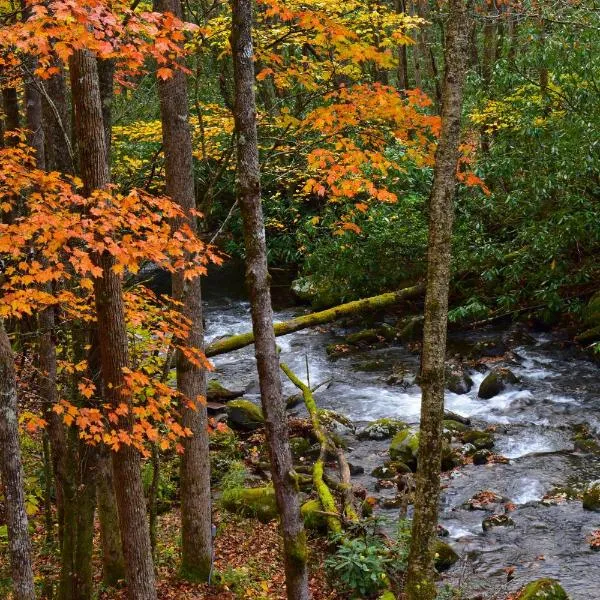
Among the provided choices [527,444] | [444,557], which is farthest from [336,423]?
[444,557]

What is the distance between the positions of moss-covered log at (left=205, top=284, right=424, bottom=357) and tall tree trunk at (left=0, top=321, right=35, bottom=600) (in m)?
8.40

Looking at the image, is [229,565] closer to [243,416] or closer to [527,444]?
[243,416]

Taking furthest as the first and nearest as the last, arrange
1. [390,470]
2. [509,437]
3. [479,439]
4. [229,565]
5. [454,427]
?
[454,427], [509,437], [479,439], [390,470], [229,565]

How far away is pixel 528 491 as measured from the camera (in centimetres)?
1108

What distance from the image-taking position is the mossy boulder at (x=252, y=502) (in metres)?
10.9

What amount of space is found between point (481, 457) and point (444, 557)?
11.4 ft

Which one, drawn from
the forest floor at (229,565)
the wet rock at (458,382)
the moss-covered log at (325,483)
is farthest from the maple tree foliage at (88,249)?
the wet rock at (458,382)

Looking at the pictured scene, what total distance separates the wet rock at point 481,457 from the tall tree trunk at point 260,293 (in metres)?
6.29

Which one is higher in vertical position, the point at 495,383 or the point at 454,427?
the point at 495,383

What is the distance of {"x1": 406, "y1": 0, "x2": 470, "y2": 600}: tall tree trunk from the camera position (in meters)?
6.12

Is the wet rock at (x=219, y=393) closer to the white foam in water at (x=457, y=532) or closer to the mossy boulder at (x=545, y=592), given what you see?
the white foam in water at (x=457, y=532)

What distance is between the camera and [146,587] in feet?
22.0

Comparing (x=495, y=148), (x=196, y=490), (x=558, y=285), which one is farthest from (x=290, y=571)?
(x=495, y=148)

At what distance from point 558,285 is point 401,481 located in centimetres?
770
